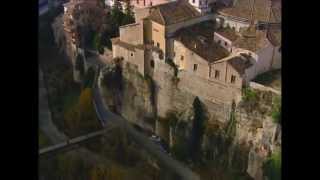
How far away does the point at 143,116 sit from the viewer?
5.01 feet

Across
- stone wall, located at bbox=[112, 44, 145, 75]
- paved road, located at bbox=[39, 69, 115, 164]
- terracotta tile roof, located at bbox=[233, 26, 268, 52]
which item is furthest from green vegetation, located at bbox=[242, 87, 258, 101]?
paved road, located at bbox=[39, 69, 115, 164]

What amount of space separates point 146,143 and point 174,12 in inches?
16.2

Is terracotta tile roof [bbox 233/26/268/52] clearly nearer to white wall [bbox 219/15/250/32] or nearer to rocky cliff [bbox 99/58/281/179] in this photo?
white wall [bbox 219/15/250/32]

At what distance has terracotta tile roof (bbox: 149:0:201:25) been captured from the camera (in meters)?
1.52

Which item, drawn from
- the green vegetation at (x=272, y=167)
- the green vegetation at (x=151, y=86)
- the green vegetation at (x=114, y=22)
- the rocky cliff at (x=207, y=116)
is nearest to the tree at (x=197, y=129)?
the rocky cliff at (x=207, y=116)

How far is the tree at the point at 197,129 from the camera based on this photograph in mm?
1580

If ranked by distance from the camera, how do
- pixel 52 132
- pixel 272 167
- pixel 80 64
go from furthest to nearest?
pixel 272 167
pixel 52 132
pixel 80 64

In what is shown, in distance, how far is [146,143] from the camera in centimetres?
154

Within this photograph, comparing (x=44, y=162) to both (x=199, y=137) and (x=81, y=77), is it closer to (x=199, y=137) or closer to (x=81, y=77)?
(x=81, y=77)

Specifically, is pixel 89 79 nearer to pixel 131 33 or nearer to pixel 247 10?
pixel 131 33

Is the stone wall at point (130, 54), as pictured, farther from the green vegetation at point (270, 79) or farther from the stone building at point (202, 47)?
the green vegetation at point (270, 79)

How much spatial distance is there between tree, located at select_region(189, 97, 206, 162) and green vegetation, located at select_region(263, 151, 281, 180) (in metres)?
0.24

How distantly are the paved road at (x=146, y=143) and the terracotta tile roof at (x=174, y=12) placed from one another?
0.29 metres

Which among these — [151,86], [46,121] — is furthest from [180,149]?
[46,121]
